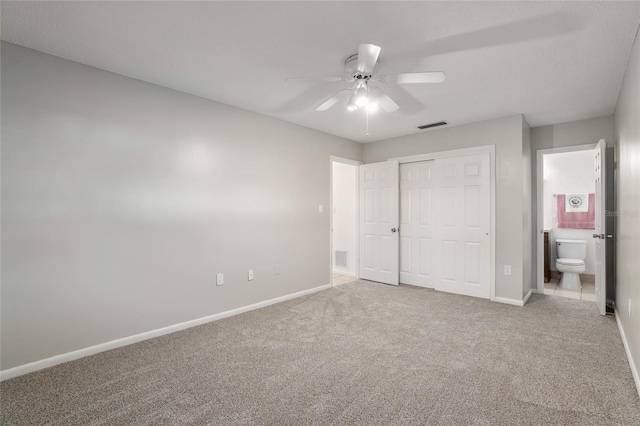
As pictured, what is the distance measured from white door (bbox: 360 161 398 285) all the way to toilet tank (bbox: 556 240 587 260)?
293cm

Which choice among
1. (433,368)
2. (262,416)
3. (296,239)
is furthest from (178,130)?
(433,368)

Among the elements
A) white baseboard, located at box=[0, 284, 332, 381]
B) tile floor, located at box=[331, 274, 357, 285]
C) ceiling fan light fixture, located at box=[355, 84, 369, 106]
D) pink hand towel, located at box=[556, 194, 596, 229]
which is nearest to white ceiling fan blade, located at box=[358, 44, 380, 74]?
ceiling fan light fixture, located at box=[355, 84, 369, 106]

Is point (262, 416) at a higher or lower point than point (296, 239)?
lower

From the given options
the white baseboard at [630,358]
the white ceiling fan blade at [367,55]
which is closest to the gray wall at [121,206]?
the white ceiling fan blade at [367,55]

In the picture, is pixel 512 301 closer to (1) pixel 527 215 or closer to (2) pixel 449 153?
(1) pixel 527 215

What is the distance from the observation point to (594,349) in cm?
265

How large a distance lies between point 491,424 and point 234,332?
2.23m

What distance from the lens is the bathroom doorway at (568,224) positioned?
4.72 meters

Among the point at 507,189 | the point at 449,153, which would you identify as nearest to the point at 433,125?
the point at 449,153

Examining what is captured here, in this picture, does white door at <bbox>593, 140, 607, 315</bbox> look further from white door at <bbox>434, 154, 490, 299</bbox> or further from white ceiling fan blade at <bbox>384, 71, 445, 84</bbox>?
white ceiling fan blade at <bbox>384, 71, 445, 84</bbox>

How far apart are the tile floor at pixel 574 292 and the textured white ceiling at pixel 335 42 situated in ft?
8.55

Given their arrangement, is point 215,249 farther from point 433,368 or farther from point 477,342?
point 477,342

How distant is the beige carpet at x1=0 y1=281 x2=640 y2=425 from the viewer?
5.98 ft

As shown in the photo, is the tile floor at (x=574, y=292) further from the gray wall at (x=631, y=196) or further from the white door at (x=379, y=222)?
the white door at (x=379, y=222)
